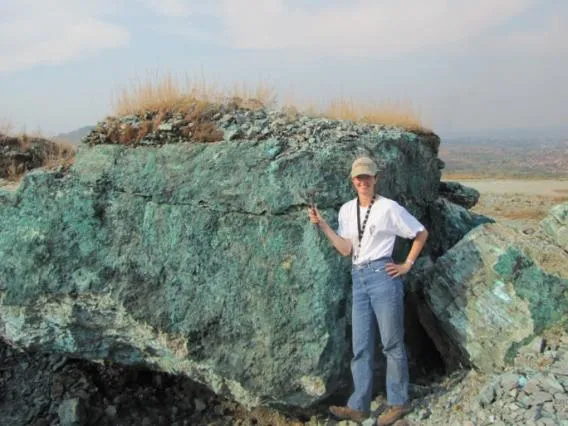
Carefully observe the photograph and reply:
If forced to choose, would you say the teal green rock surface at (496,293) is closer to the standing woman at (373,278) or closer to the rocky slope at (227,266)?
the rocky slope at (227,266)

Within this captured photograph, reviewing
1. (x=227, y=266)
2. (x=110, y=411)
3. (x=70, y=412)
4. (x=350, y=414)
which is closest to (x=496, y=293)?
(x=350, y=414)

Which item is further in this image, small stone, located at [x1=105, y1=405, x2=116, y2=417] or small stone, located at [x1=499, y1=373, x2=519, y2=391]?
small stone, located at [x1=105, y1=405, x2=116, y2=417]

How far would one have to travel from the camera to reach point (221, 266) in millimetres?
5918

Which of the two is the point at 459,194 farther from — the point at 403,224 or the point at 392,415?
the point at 392,415

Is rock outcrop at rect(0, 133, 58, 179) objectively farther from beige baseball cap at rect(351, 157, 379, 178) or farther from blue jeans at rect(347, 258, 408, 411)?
blue jeans at rect(347, 258, 408, 411)

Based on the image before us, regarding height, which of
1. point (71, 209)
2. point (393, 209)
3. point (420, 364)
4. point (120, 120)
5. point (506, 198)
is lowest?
point (506, 198)

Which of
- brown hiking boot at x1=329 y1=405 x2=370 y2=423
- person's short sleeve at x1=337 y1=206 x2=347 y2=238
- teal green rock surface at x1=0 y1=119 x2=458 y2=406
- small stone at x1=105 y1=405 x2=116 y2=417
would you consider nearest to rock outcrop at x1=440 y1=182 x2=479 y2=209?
teal green rock surface at x1=0 y1=119 x2=458 y2=406

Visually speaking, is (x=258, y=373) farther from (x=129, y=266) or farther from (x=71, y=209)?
(x=71, y=209)

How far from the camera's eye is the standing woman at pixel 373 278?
5.15 m

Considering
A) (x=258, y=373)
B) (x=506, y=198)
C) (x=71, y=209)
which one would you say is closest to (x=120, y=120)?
(x=71, y=209)

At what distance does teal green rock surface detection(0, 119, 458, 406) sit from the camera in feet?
18.6

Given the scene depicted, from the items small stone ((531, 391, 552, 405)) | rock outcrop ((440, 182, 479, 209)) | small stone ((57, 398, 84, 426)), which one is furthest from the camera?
rock outcrop ((440, 182, 479, 209))

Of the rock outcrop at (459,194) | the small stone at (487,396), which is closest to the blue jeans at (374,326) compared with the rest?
the small stone at (487,396)

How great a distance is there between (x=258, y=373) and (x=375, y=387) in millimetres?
1395
